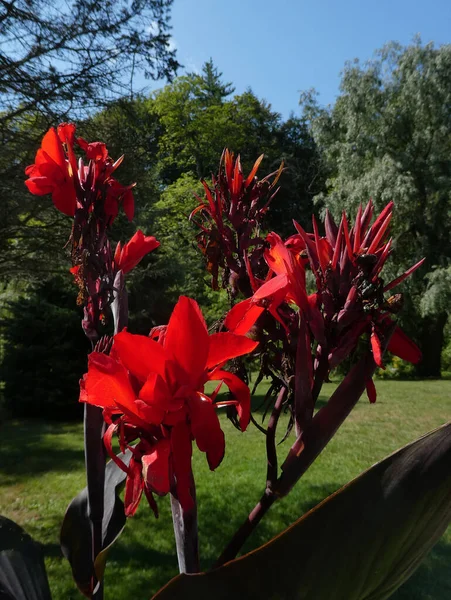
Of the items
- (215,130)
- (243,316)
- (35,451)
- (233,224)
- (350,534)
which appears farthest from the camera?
(215,130)

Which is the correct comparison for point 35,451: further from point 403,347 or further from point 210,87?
point 210,87

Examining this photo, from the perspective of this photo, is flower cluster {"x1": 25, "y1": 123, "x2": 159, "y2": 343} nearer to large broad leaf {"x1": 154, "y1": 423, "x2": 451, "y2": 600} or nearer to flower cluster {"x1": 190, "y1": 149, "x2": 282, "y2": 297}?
flower cluster {"x1": 190, "y1": 149, "x2": 282, "y2": 297}

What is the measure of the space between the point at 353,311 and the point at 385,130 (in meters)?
11.8

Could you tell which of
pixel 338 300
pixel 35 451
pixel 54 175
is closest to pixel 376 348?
pixel 338 300

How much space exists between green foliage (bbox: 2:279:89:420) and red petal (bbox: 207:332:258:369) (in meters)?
6.61

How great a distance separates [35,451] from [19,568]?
5266 mm

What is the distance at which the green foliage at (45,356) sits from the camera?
665 centimetres

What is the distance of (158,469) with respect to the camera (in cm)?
34

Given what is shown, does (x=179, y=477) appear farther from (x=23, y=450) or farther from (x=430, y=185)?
(x=430, y=185)

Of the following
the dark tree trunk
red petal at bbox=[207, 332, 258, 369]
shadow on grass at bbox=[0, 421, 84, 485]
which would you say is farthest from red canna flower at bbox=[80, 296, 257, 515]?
the dark tree trunk

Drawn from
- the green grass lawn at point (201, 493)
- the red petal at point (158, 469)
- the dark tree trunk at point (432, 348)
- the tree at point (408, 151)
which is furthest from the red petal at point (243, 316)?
the dark tree trunk at point (432, 348)

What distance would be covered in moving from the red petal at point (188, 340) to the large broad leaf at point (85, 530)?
28cm

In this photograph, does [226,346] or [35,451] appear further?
[35,451]

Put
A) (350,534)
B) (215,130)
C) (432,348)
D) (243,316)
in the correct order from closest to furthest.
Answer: (350,534)
(243,316)
(432,348)
(215,130)
